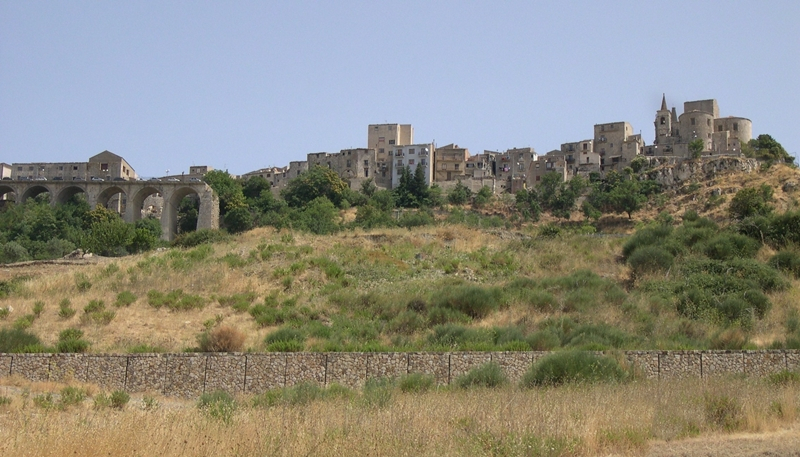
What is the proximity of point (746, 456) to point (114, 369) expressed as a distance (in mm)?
11761

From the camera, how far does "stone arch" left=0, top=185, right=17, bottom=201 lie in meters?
68.6

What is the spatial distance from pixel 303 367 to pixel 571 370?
17.2ft

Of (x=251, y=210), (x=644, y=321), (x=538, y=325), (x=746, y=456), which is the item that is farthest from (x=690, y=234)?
(x=251, y=210)

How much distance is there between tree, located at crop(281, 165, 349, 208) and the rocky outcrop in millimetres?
25063

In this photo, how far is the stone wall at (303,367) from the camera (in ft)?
51.3

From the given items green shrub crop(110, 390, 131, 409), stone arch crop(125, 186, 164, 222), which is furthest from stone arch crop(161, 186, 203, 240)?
green shrub crop(110, 390, 131, 409)

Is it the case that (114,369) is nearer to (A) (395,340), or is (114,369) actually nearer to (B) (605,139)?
(A) (395,340)

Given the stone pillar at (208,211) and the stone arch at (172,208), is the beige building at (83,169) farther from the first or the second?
the stone pillar at (208,211)

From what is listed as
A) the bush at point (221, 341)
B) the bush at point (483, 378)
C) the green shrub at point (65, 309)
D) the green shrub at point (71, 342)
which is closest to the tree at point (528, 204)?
the green shrub at point (65, 309)

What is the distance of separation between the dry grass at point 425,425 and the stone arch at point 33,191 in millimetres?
60008

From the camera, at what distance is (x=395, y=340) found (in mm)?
19844

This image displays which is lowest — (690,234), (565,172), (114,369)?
(114,369)

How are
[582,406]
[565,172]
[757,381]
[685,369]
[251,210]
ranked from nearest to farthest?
1. [582,406]
2. [757,381]
3. [685,369]
4. [251,210]
5. [565,172]

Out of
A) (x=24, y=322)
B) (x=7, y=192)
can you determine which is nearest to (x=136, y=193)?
(x=7, y=192)
